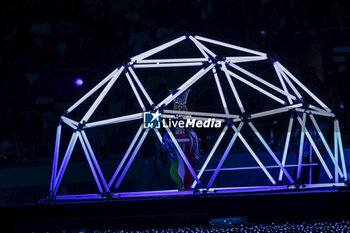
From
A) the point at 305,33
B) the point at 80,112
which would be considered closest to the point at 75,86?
the point at 80,112

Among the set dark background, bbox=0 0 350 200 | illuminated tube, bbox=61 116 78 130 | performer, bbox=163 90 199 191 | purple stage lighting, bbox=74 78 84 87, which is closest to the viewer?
illuminated tube, bbox=61 116 78 130

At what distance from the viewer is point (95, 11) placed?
43.8 feet

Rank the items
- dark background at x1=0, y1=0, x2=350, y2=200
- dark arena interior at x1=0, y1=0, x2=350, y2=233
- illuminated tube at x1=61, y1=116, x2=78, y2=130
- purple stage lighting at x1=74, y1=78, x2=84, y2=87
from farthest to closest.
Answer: purple stage lighting at x1=74, y1=78, x2=84, y2=87
dark background at x1=0, y1=0, x2=350, y2=200
dark arena interior at x1=0, y1=0, x2=350, y2=233
illuminated tube at x1=61, y1=116, x2=78, y2=130

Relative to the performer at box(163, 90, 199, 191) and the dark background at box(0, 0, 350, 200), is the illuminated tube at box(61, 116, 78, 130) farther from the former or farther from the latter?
the dark background at box(0, 0, 350, 200)

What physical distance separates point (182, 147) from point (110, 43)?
6.95 metres

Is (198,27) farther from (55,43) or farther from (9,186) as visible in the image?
(9,186)

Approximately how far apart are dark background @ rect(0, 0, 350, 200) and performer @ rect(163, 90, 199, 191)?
4.56m

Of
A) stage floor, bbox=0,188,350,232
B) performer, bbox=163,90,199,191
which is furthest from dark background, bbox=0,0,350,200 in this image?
stage floor, bbox=0,188,350,232

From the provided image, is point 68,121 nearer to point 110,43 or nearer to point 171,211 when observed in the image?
point 171,211

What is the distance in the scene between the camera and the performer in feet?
20.6

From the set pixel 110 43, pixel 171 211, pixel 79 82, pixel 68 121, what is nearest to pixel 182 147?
pixel 171 211

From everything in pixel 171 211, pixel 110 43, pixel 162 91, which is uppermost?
pixel 110 43

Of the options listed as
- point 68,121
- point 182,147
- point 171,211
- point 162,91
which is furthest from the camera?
point 162,91

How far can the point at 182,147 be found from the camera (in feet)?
20.7
